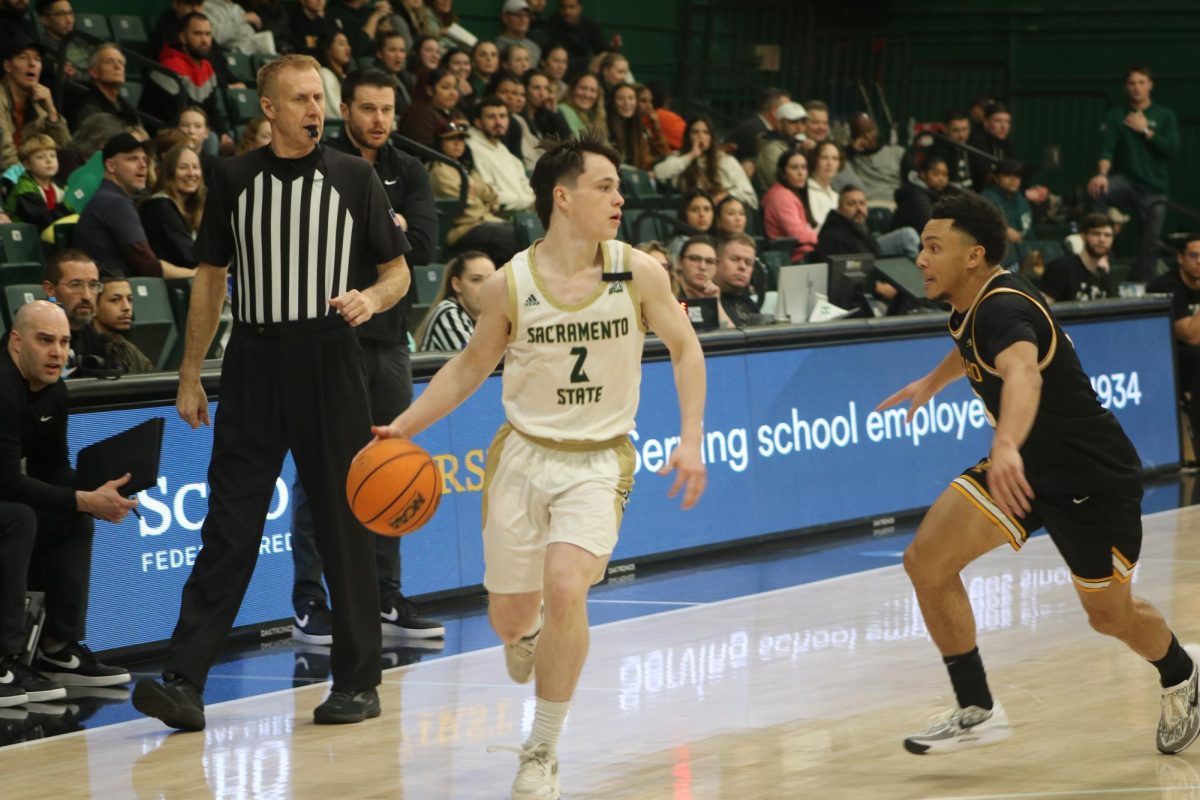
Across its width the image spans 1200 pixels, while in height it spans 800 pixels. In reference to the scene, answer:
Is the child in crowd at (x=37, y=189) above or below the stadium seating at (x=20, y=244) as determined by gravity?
above

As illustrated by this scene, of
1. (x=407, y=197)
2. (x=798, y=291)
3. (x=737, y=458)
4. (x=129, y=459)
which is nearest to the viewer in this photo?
(x=129, y=459)

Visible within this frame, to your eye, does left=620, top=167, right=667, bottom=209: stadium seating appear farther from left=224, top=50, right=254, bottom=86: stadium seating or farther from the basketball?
the basketball

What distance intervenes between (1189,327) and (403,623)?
776cm

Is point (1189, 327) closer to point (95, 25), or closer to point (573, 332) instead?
point (95, 25)

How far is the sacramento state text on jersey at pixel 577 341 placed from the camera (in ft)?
17.5

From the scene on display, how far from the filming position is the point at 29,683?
6812mm

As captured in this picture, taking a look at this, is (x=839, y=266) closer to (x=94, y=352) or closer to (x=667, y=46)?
(x=94, y=352)

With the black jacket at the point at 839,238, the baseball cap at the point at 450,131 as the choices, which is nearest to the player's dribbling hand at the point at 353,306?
the baseball cap at the point at 450,131

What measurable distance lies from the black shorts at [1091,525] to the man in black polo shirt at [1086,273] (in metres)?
8.34

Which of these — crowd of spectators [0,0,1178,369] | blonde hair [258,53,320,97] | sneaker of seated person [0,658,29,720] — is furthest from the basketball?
crowd of spectators [0,0,1178,369]

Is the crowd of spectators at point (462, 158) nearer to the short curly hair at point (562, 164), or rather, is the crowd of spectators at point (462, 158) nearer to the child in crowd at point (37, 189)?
the child in crowd at point (37, 189)

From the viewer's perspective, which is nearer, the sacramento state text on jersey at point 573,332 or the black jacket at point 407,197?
the sacramento state text on jersey at point 573,332

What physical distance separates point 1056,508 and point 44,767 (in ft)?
10.6

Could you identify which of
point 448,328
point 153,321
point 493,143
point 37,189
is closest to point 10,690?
point 153,321
